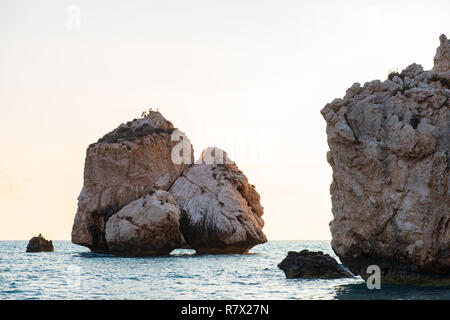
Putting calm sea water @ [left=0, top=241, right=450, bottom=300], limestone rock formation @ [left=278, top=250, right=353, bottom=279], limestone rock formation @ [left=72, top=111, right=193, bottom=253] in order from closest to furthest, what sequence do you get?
1. calm sea water @ [left=0, top=241, right=450, bottom=300]
2. limestone rock formation @ [left=278, top=250, right=353, bottom=279]
3. limestone rock formation @ [left=72, top=111, right=193, bottom=253]

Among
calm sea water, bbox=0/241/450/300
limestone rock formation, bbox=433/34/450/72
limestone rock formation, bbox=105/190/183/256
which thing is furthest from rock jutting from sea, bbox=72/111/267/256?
limestone rock formation, bbox=433/34/450/72

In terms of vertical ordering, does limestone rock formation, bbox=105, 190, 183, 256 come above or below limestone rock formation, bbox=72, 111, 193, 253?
below

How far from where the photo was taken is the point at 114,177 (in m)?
58.6

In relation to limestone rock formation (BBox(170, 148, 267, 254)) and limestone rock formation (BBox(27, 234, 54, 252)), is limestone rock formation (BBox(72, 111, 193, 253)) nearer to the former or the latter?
limestone rock formation (BBox(170, 148, 267, 254))

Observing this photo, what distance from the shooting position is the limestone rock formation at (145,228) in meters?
52.1

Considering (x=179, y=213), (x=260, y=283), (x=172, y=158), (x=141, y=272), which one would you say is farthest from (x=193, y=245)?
(x=260, y=283)

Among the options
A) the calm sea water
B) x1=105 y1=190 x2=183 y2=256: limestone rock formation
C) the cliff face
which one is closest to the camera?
the cliff face

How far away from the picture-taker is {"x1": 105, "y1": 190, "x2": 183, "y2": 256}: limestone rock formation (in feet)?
171

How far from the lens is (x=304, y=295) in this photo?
2330cm

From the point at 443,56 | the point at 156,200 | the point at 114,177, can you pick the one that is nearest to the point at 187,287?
the point at 443,56

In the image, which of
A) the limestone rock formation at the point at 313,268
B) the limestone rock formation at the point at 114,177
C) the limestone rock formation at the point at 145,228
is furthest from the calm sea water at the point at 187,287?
the limestone rock formation at the point at 114,177

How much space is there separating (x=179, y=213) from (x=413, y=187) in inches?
1346

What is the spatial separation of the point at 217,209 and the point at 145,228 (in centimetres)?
860

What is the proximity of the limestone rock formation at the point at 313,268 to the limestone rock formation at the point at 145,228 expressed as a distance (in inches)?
866
